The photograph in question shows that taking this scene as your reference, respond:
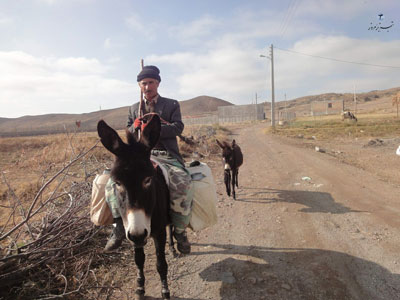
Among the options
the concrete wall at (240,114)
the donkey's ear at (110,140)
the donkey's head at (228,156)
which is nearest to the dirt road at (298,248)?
the donkey's head at (228,156)

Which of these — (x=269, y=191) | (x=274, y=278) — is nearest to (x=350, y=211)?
(x=269, y=191)

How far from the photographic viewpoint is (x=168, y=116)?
3432 mm

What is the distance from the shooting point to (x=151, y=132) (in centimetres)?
235

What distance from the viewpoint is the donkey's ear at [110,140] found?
2.21 meters

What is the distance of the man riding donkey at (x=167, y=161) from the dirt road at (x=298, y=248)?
2.55ft

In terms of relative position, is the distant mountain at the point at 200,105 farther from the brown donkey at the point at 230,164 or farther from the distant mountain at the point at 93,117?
the brown donkey at the point at 230,164

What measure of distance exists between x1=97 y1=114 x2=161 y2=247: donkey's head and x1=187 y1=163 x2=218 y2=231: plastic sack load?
3.30 ft

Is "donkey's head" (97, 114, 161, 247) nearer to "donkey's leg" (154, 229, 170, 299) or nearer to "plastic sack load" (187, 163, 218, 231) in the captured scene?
"donkey's leg" (154, 229, 170, 299)

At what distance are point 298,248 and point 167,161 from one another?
2.76 metres

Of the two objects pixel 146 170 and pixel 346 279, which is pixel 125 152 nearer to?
pixel 146 170

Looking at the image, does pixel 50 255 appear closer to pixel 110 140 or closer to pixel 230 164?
pixel 110 140

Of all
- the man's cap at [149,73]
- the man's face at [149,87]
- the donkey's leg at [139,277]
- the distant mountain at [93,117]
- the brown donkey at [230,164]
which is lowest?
the donkey's leg at [139,277]

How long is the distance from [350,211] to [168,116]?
4.79m

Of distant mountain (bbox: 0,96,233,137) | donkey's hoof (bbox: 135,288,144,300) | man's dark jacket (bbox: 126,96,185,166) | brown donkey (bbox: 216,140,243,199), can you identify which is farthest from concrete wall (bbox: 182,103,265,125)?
donkey's hoof (bbox: 135,288,144,300)
